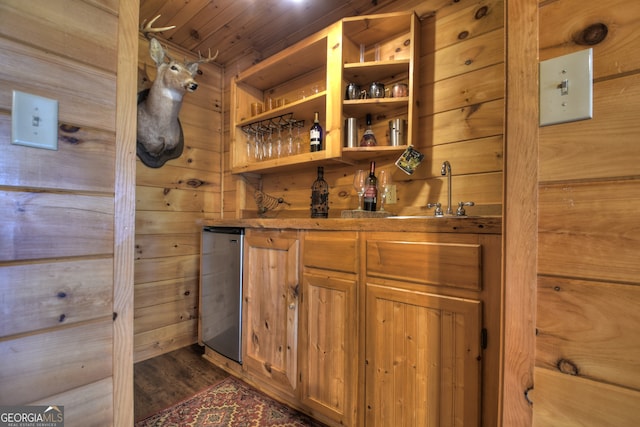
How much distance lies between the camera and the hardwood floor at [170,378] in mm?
1668

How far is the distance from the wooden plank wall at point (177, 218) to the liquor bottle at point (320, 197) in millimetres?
1143

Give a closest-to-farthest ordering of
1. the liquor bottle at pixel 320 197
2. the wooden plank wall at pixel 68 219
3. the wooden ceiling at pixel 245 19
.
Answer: the wooden plank wall at pixel 68 219, the wooden ceiling at pixel 245 19, the liquor bottle at pixel 320 197

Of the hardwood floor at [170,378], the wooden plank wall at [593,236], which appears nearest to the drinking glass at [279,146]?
the hardwood floor at [170,378]

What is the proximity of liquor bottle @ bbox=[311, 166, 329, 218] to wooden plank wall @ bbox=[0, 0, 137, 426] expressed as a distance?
1.42m

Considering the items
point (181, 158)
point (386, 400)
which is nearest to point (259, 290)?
point (386, 400)

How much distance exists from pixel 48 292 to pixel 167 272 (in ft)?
6.32

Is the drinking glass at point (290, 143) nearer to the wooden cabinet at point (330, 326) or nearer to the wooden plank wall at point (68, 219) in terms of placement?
the wooden cabinet at point (330, 326)

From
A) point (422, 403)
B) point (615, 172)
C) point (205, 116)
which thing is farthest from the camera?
point (205, 116)

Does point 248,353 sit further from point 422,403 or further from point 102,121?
point 102,121

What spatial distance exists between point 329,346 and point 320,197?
3.40 ft

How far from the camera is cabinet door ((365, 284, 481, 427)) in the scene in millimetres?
1015

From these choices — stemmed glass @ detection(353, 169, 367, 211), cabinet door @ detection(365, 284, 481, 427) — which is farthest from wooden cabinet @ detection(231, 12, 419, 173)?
cabinet door @ detection(365, 284, 481, 427)

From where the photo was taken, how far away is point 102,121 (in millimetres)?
648

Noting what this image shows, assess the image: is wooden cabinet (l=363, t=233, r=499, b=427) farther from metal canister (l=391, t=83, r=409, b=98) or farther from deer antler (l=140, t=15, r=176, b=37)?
deer antler (l=140, t=15, r=176, b=37)
